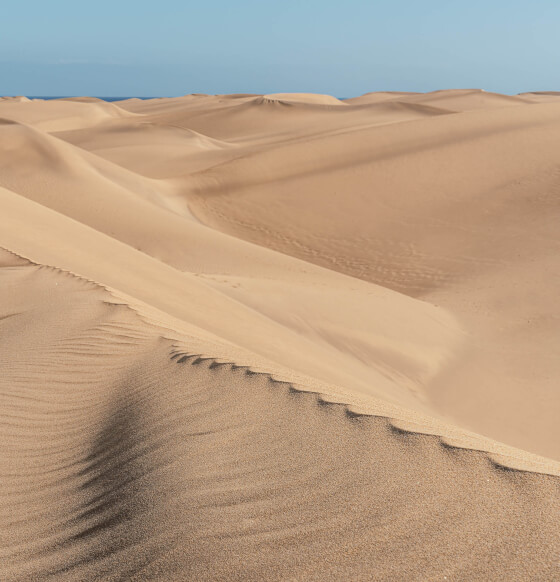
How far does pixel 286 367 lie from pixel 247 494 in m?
3.08

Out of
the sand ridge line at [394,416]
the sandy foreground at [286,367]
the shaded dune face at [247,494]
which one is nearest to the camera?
the shaded dune face at [247,494]

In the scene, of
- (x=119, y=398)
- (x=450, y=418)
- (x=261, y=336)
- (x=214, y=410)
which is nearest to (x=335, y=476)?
(x=214, y=410)

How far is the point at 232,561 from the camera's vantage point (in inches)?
85.4

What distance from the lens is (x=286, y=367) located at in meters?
5.61

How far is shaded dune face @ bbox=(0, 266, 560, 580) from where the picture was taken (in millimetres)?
2148

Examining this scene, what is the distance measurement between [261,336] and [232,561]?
5.06 meters

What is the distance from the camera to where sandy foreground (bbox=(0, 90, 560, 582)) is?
2283 mm

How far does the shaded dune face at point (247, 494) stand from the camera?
2.15 meters

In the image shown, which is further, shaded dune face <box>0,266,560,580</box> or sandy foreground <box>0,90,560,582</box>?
sandy foreground <box>0,90,560,582</box>

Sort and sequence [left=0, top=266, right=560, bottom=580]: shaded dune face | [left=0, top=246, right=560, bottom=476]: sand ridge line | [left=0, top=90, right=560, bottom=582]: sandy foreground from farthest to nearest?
[left=0, top=246, right=560, bottom=476]: sand ridge line < [left=0, top=90, right=560, bottom=582]: sandy foreground < [left=0, top=266, right=560, bottom=580]: shaded dune face

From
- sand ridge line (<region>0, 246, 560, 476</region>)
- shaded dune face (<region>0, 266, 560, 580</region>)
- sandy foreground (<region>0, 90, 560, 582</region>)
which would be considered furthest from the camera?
sand ridge line (<region>0, 246, 560, 476</region>)

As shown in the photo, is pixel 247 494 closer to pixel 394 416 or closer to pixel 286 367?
pixel 394 416

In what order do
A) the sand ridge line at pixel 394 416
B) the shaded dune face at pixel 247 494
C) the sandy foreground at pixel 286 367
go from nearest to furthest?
the shaded dune face at pixel 247 494 → the sandy foreground at pixel 286 367 → the sand ridge line at pixel 394 416

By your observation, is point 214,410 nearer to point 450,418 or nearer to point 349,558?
point 349,558
